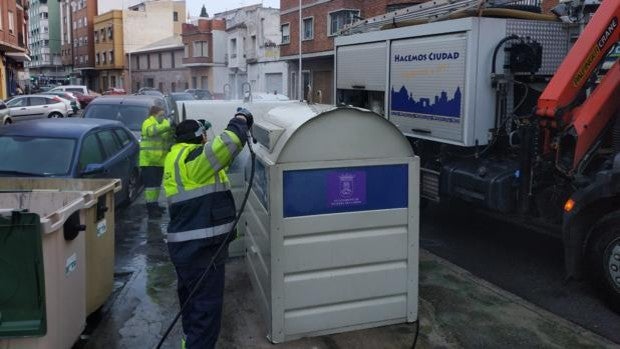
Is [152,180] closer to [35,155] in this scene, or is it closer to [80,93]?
[35,155]

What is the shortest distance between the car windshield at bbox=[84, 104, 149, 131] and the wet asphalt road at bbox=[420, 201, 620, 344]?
664cm

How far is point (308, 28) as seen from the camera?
108 ft

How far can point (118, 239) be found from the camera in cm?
745

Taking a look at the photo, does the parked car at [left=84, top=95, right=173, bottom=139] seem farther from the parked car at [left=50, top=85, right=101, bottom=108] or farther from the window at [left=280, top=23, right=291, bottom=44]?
the parked car at [left=50, top=85, right=101, bottom=108]

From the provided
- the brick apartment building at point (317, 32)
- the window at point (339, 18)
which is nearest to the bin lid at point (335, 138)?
the brick apartment building at point (317, 32)

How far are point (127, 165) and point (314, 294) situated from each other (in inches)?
221

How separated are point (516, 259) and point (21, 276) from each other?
201 inches

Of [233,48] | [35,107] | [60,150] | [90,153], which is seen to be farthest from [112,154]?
[233,48]

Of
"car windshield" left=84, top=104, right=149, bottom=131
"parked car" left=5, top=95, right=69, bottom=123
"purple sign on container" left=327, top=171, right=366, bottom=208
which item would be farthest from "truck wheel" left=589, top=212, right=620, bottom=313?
"parked car" left=5, top=95, right=69, bottom=123

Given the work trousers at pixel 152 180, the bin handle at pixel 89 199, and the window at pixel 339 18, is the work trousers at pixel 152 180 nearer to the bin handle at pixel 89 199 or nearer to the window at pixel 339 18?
the bin handle at pixel 89 199

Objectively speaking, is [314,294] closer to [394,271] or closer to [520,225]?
[394,271]

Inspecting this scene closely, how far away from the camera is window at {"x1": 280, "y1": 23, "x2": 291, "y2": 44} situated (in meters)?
34.8

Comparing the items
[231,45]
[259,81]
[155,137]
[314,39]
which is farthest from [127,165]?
[231,45]

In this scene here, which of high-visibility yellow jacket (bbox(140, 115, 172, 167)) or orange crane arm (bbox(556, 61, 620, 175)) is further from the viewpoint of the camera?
high-visibility yellow jacket (bbox(140, 115, 172, 167))
